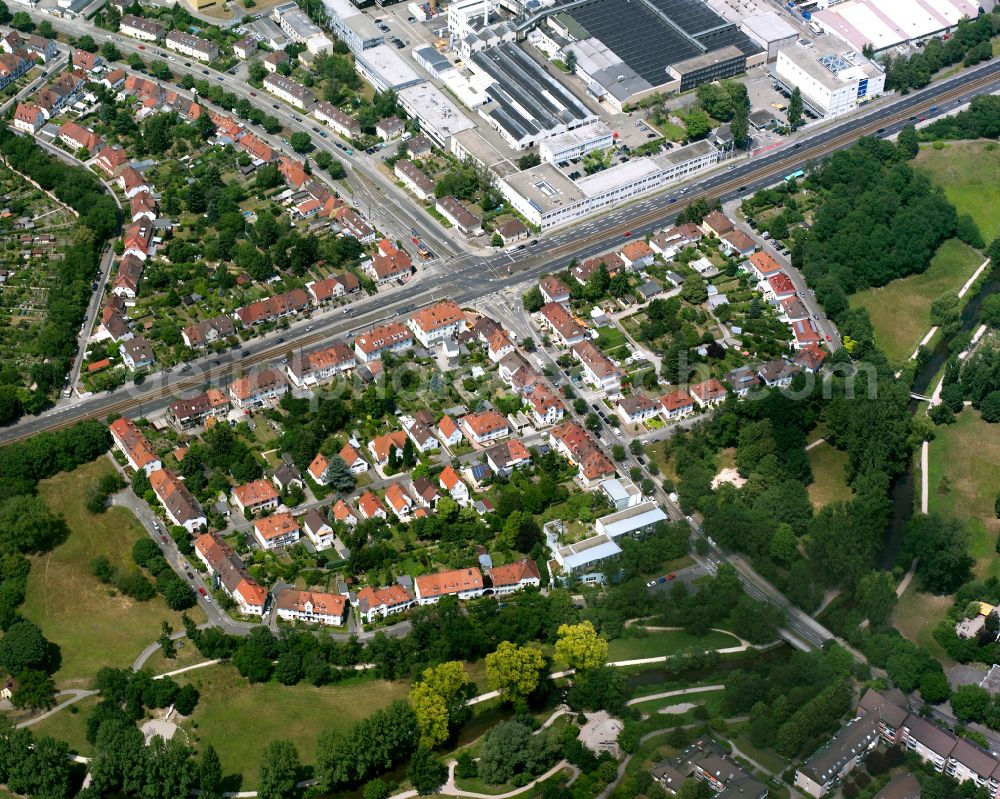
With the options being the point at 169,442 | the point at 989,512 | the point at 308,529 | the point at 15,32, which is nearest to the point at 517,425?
the point at 308,529

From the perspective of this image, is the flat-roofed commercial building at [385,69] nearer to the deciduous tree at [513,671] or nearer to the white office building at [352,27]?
the white office building at [352,27]

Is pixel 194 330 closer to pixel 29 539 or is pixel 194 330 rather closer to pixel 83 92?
pixel 29 539

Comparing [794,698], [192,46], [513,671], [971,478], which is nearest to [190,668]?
[513,671]

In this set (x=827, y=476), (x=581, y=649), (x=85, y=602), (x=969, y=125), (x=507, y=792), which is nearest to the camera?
(x=507, y=792)

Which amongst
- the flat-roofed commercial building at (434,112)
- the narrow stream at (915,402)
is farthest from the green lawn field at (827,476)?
the flat-roofed commercial building at (434,112)

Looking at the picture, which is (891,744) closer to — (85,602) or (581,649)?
(581,649)

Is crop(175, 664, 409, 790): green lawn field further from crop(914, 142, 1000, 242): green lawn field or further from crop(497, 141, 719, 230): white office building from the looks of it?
crop(914, 142, 1000, 242): green lawn field
